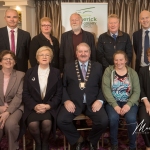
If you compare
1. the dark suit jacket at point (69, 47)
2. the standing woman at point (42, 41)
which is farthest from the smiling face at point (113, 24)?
the standing woman at point (42, 41)

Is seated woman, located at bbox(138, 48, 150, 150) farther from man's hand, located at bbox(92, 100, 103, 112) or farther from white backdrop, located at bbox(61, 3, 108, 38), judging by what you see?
white backdrop, located at bbox(61, 3, 108, 38)

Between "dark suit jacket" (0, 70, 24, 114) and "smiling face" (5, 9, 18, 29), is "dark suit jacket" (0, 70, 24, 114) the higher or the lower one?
the lower one

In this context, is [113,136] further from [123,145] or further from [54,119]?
[54,119]

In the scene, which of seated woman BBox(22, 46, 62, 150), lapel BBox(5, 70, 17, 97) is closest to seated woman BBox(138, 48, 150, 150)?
seated woman BBox(22, 46, 62, 150)

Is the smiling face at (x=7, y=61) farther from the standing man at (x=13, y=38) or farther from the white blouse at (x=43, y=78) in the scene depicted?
the standing man at (x=13, y=38)

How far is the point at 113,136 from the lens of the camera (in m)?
2.73

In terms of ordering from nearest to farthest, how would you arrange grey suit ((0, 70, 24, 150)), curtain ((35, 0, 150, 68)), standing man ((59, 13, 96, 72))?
grey suit ((0, 70, 24, 150))
standing man ((59, 13, 96, 72))
curtain ((35, 0, 150, 68))

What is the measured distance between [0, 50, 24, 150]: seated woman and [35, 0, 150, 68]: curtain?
248 centimetres

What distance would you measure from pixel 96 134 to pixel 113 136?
21 centimetres

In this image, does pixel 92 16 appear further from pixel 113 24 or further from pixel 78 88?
pixel 78 88

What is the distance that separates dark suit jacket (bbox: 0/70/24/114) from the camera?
2783 millimetres

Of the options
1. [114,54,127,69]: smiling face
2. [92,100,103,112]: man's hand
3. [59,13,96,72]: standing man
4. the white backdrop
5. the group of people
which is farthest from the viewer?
the white backdrop

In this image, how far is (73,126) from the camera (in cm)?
271

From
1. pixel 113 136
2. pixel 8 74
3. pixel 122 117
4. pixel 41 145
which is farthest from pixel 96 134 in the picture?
pixel 8 74
